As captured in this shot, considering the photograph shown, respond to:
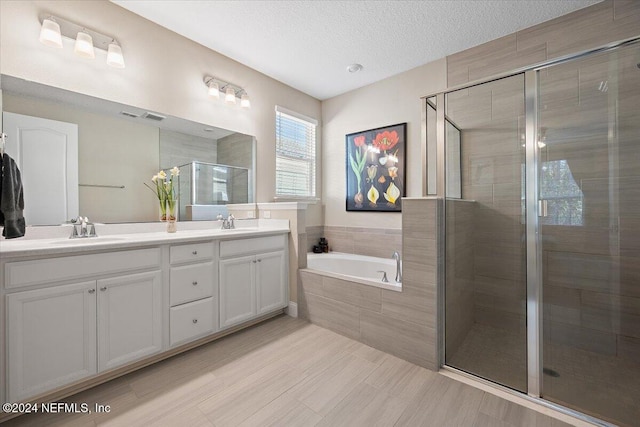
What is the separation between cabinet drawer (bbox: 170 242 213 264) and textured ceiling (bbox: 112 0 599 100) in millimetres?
1867

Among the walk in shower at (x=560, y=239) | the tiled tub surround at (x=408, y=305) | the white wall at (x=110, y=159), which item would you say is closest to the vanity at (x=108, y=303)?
the white wall at (x=110, y=159)

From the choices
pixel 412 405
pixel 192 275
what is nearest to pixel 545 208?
pixel 412 405

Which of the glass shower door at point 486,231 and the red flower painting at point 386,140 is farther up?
the red flower painting at point 386,140

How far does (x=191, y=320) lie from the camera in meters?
1.98

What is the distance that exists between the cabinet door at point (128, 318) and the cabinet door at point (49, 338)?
0.17ft

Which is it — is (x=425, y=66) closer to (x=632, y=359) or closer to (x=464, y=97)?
(x=464, y=97)

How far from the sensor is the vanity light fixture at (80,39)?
70.0 inches

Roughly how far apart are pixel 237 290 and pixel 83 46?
82.6 inches

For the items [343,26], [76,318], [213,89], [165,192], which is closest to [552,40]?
[343,26]

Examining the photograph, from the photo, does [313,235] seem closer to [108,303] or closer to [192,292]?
[192,292]

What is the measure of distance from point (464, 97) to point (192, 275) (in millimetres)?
2669

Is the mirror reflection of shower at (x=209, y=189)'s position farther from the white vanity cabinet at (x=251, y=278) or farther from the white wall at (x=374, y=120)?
the white wall at (x=374, y=120)

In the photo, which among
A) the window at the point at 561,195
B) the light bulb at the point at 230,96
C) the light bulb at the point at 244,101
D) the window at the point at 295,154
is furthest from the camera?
the window at the point at 295,154

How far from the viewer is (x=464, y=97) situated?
2.36m
